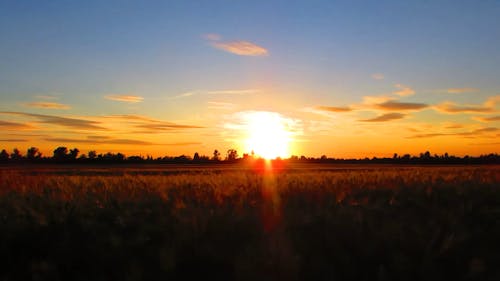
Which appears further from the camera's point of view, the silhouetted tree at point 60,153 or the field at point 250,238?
the silhouetted tree at point 60,153

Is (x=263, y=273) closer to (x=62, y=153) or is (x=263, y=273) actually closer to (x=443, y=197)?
(x=443, y=197)

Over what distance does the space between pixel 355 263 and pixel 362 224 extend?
1190 millimetres

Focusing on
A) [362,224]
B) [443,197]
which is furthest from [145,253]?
[443,197]

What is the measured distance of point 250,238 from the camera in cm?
718

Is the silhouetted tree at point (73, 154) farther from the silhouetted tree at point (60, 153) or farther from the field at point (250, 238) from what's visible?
the field at point (250, 238)

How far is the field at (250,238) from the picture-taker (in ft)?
20.3

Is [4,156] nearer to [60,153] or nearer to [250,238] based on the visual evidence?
[60,153]

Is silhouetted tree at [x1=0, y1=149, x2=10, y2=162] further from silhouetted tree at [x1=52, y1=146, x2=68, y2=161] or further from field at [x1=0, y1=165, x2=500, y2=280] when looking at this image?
field at [x1=0, y1=165, x2=500, y2=280]

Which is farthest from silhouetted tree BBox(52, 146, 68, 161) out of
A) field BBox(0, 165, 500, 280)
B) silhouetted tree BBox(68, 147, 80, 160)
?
field BBox(0, 165, 500, 280)

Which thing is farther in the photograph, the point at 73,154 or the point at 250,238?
the point at 73,154

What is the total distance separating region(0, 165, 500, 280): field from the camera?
6.18 m

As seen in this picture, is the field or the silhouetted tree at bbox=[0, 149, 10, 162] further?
the silhouetted tree at bbox=[0, 149, 10, 162]

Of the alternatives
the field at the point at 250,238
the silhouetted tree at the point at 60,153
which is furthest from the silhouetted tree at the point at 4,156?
the field at the point at 250,238

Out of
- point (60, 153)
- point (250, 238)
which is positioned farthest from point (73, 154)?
point (250, 238)
